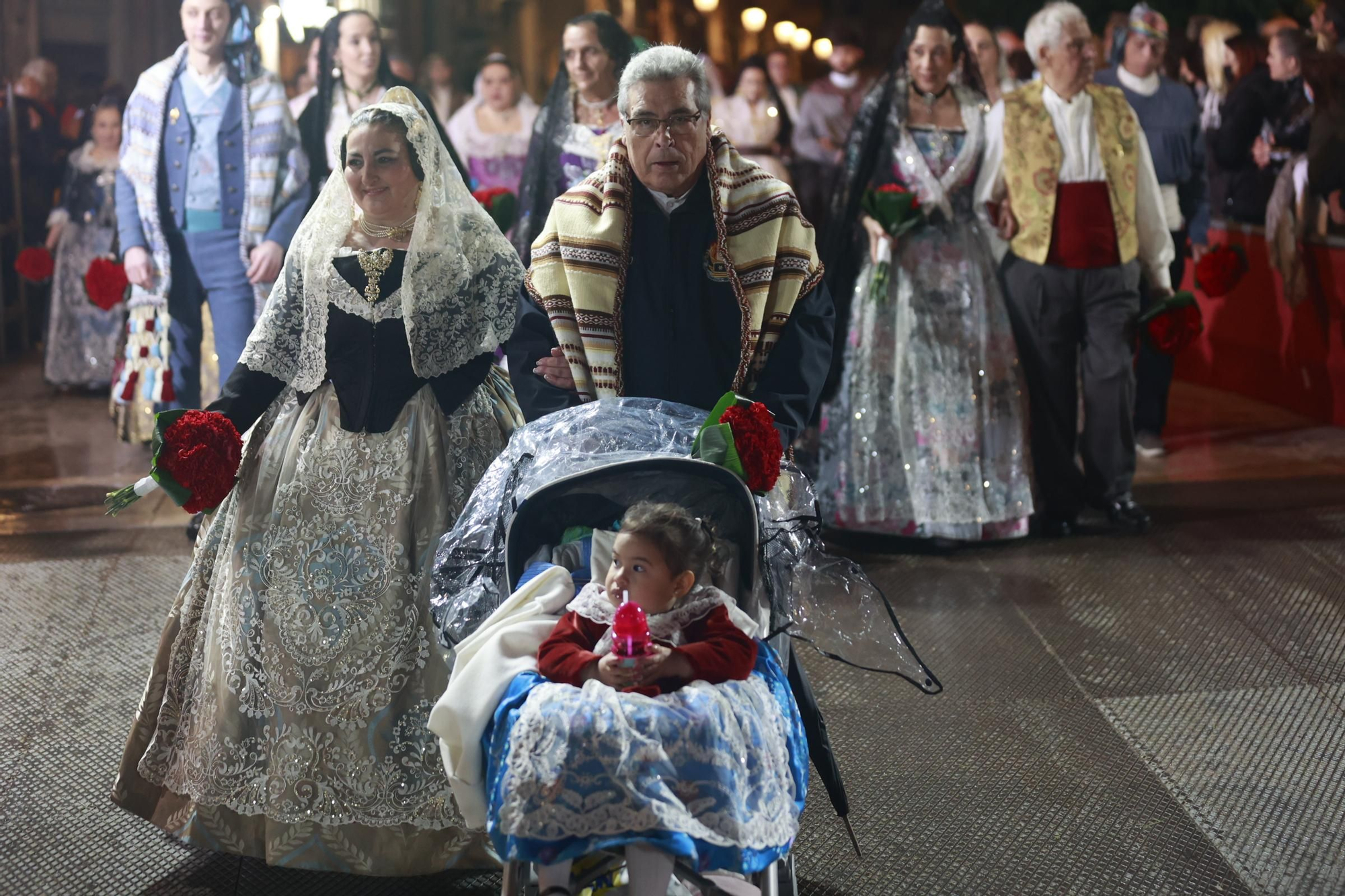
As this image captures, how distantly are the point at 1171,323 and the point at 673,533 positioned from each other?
11.9 ft

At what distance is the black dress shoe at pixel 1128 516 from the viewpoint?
5512mm

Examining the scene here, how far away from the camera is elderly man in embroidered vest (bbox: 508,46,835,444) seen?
3.01m

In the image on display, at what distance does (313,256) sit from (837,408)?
2750mm

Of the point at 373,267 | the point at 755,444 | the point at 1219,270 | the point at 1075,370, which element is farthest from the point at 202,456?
the point at 1219,270

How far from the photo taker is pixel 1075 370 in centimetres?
559

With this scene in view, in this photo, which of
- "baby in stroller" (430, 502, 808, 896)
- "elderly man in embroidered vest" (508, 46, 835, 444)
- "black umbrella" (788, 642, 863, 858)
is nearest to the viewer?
"baby in stroller" (430, 502, 808, 896)

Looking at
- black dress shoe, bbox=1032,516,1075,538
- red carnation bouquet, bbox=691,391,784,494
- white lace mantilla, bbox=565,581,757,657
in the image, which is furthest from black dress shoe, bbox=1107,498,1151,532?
white lace mantilla, bbox=565,581,757,657

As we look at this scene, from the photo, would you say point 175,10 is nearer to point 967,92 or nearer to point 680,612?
point 967,92

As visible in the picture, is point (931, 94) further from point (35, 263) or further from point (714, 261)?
point (35, 263)

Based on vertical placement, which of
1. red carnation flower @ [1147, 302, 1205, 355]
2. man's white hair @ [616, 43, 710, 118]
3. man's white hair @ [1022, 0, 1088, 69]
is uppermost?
man's white hair @ [1022, 0, 1088, 69]

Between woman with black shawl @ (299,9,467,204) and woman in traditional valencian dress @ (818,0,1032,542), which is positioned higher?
woman with black shawl @ (299,9,467,204)

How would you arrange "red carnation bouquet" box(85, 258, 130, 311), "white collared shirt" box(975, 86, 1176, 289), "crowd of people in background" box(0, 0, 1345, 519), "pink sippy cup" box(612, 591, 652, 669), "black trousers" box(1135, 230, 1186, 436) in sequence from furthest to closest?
"black trousers" box(1135, 230, 1186, 436)
"red carnation bouquet" box(85, 258, 130, 311)
"crowd of people in background" box(0, 0, 1345, 519)
"white collared shirt" box(975, 86, 1176, 289)
"pink sippy cup" box(612, 591, 652, 669)

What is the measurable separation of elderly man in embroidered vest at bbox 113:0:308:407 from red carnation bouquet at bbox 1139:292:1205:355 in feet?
11.3

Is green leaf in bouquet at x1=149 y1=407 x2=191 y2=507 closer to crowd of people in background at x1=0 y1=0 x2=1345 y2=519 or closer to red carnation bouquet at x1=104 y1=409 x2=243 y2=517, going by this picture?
red carnation bouquet at x1=104 y1=409 x2=243 y2=517
